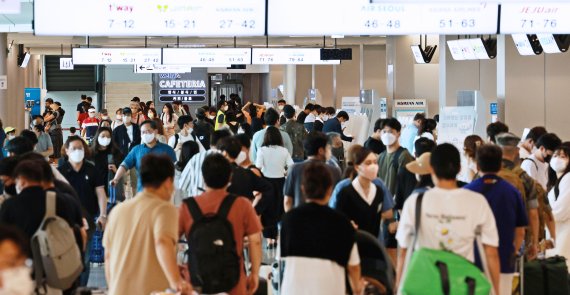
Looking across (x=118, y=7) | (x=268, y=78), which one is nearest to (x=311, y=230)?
(x=118, y=7)

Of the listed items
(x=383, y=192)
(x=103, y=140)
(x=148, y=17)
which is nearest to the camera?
(x=383, y=192)

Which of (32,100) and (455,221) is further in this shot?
(32,100)

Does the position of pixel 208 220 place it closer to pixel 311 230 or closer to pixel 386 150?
pixel 311 230

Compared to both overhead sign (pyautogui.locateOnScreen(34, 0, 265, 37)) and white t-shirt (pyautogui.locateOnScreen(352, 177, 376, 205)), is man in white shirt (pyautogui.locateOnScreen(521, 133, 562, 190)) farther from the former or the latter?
overhead sign (pyautogui.locateOnScreen(34, 0, 265, 37))

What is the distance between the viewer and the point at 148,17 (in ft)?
35.4

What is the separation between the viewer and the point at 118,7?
1070 centimetres

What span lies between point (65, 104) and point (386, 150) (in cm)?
2966

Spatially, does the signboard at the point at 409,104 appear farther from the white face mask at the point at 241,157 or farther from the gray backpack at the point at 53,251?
the gray backpack at the point at 53,251

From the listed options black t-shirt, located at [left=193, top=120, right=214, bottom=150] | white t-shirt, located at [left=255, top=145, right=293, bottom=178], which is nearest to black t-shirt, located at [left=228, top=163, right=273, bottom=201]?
white t-shirt, located at [left=255, top=145, right=293, bottom=178]

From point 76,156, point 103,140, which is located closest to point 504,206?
point 76,156

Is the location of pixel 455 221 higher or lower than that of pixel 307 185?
lower

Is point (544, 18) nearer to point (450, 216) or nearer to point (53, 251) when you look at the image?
point (450, 216)

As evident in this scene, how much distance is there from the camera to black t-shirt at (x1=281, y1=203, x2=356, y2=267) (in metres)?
5.84

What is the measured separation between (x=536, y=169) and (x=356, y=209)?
2.92 m
